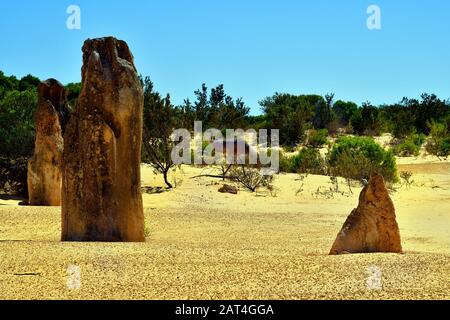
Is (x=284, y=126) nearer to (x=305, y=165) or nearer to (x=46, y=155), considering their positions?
(x=305, y=165)

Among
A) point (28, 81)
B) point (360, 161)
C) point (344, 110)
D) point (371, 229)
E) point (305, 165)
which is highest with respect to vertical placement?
point (28, 81)

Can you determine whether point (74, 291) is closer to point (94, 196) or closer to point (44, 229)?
point (94, 196)

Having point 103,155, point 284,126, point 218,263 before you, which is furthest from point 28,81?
point 218,263

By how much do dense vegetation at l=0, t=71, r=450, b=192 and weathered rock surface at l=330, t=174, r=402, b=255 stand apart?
1161cm

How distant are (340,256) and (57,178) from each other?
9.56m

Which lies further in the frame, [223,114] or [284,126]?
[284,126]

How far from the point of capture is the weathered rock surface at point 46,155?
15.2 meters

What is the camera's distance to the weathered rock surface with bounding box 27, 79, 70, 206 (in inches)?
598

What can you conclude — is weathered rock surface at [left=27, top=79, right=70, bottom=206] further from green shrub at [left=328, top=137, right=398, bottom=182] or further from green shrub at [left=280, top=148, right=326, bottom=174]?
green shrub at [left=280, top=148, right=326, bottom=174]

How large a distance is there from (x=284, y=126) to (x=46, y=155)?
21293 millimetres

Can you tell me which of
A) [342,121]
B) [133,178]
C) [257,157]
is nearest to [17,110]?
[257,157]

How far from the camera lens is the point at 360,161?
21.4 meters

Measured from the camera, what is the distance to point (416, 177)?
2331 centimetres

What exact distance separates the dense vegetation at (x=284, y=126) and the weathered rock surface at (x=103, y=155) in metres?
9.39
